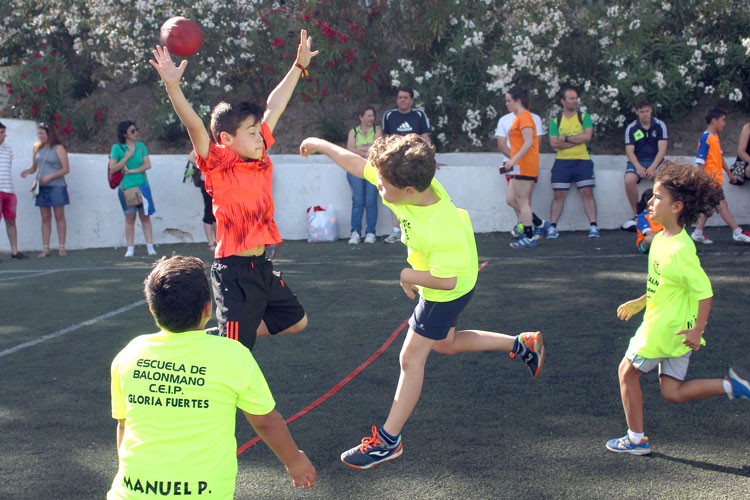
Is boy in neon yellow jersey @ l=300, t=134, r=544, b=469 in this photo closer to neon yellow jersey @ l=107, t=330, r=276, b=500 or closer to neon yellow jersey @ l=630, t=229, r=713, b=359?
neon yellow jersey @ l=630, t=229, r=713, b=359

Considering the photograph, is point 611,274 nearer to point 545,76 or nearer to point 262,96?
point 545,76

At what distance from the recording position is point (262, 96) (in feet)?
54.4

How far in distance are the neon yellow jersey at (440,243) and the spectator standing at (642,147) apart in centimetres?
773

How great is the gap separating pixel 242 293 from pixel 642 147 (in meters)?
8.46

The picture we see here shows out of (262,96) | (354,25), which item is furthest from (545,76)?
(262,96)

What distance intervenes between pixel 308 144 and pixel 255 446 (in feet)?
5.44

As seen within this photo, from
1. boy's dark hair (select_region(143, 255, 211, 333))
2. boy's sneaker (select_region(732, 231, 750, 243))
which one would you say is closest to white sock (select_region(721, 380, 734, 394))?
boy's dark hair (select_region(143, 255, 211, 333))

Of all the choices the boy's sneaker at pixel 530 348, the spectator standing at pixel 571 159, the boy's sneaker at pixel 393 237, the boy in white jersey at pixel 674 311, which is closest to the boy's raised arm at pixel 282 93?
the boy's sneaker at pixel 530 348

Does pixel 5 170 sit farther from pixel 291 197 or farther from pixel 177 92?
pixel 177 92

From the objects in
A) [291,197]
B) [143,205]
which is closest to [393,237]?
[291,197]

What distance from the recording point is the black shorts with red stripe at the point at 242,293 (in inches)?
183

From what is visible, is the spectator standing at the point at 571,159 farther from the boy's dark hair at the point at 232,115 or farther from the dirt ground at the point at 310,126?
the boy's dark hair at the point at 232,115

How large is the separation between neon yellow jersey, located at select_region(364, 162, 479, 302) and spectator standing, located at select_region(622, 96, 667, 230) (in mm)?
7728

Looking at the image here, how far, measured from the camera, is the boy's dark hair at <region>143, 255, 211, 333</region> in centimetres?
276
